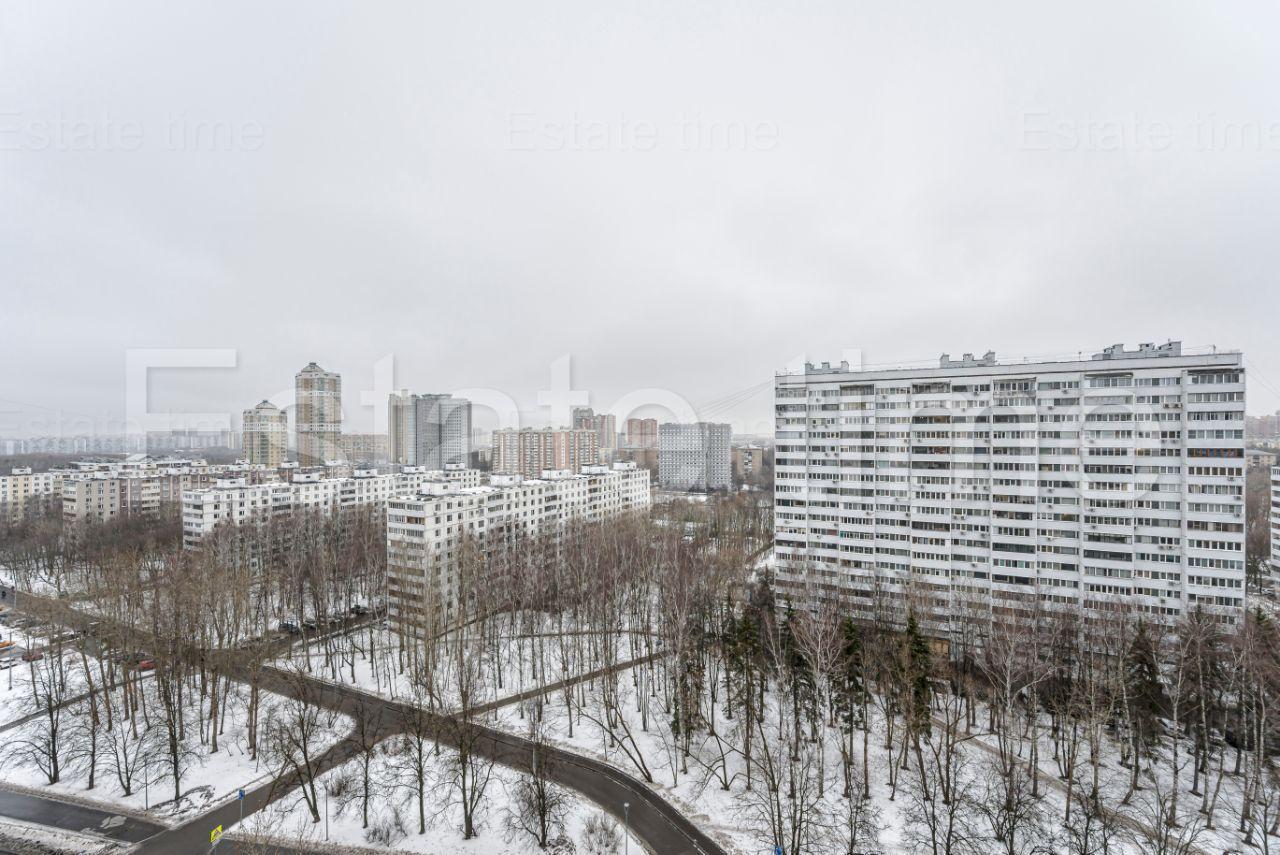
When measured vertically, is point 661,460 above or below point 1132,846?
above

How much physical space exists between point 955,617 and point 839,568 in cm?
685

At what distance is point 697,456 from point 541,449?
33622mm

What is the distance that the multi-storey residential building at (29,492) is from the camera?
222ft

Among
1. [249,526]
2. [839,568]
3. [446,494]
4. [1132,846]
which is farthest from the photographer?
[249,526]

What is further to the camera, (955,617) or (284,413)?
(284,413)

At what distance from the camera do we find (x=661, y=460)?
110 m

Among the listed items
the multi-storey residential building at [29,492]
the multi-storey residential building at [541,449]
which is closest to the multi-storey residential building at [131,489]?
the multi-storey residential building at [29,492]

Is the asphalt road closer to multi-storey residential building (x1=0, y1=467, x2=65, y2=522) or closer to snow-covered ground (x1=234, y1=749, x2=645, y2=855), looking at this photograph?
snow-covered ground (x1=234, y1=749, x2=645, y2=855)

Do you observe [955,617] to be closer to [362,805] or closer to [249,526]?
[362,805]

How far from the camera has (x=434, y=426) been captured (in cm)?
8850

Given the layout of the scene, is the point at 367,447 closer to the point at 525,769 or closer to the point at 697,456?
the point at 697,456

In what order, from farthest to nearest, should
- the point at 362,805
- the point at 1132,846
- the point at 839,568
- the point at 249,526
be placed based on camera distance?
the point at 249,526 → the point at 839,568 → the point at 362,805 → the point at 1132,846

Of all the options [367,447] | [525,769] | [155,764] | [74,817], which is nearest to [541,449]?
[367,447]

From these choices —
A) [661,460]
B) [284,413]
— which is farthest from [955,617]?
[284,413]
